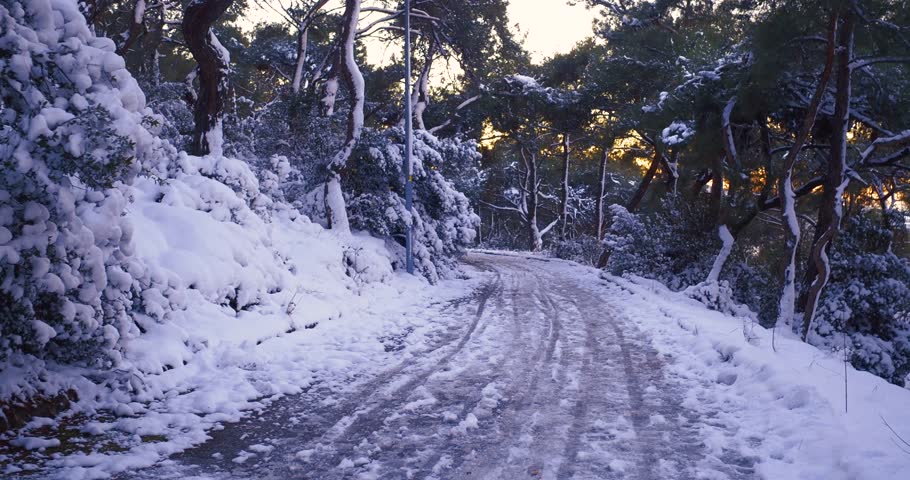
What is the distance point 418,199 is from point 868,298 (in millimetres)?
12133

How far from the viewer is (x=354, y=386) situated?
249 inches

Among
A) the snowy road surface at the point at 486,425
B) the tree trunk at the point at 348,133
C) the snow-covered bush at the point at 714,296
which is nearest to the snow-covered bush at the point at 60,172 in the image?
the snowy road surface at the point at 486,425

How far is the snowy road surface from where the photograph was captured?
4.18 meters

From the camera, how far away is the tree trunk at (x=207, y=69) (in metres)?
11.5

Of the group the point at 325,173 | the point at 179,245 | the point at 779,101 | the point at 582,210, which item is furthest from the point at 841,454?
the point at 582,210

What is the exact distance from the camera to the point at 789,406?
210 inches

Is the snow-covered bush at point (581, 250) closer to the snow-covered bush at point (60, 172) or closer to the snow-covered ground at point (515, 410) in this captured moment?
the snow-covered ground at point (515, 410)

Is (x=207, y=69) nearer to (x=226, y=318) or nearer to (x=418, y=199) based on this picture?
(x=226, y=318)

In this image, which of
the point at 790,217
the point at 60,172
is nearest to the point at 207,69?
the point at 60,172

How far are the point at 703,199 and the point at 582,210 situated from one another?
28.3m

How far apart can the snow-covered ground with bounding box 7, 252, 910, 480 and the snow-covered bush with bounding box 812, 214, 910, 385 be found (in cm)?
620

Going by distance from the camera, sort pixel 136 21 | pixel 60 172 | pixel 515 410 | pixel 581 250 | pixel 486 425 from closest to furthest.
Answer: pixel 60 172, pixel 486 425, pixel 515 410, pixel 136 21, pixel 581 250

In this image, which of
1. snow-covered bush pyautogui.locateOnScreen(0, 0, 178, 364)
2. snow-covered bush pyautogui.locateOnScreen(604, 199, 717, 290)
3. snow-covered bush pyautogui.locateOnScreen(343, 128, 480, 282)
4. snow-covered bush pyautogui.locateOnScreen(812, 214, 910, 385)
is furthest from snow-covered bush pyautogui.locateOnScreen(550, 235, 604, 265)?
snow-covered bush pyautogui.locateOnScreen(0, 0, 178, 364)

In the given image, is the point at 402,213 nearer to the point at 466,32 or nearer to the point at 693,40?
the point at 466,32
